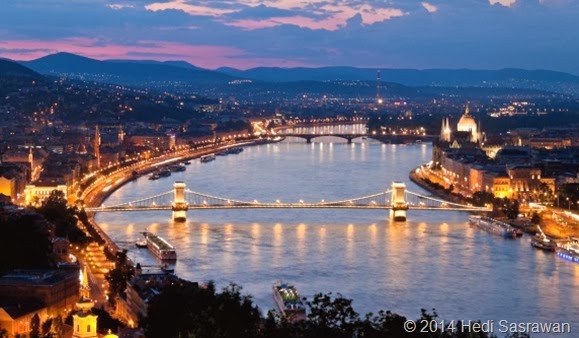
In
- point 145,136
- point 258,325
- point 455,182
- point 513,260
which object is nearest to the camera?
point 258,325

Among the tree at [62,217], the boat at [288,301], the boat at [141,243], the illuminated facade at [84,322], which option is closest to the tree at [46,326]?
the boat at [288,301]

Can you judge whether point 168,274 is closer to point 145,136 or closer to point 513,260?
point 513,260

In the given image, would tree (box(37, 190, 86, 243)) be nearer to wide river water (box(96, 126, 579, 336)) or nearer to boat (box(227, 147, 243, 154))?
wide river water (box(96, 126, 579, 336))

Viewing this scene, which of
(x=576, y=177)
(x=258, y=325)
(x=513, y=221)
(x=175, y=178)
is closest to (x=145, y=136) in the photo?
(x=175, y=178)

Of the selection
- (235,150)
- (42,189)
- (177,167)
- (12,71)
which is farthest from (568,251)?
(12,71)

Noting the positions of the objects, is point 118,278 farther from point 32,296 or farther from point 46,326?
point 46,326

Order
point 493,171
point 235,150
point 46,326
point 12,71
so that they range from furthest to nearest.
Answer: point 12,71 → point 235,150 → point 493,171 → point 46,326

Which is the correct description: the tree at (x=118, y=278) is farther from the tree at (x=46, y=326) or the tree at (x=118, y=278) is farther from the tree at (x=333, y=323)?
the tree at (x=333, y=323)
